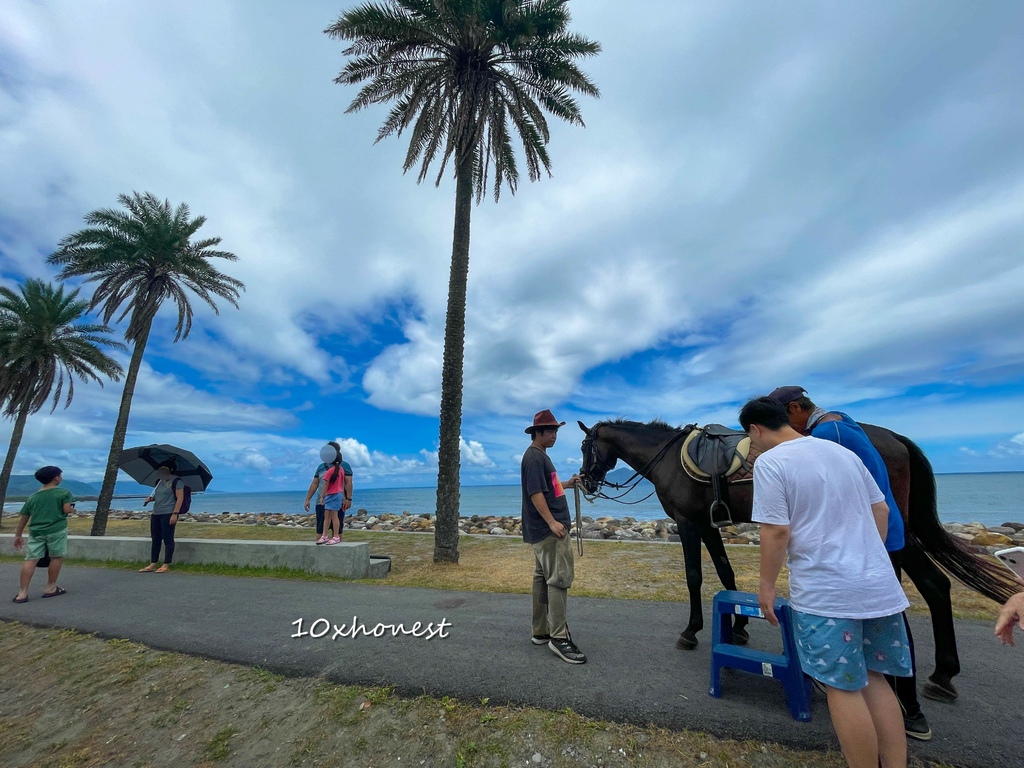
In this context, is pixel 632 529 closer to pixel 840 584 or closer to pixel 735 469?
pixel 735 469

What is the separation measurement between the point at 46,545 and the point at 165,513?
186 centimetres

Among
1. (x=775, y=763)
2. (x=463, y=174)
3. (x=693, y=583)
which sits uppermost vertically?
(x=463, y=174)

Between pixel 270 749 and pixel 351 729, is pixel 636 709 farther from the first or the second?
pixel 270 749

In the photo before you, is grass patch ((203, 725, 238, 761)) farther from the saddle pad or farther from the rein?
the saddle pad

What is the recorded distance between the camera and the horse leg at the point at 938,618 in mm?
3293

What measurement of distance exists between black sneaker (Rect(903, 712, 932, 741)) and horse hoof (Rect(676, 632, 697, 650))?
160 cm

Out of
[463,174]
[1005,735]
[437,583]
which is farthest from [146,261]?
[1005,735]

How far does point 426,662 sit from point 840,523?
3558 millimetres

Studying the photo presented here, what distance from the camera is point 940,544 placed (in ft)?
12.5

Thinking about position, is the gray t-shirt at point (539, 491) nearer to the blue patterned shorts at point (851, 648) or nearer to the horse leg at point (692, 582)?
the horse leg at point (692, 582)

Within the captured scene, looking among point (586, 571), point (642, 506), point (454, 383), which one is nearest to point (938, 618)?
point (586, 571)

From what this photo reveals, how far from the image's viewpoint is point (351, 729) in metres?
3.12

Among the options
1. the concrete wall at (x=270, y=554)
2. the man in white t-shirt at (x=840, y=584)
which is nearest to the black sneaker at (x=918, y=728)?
the man in white t-shirt at (x=840, y=584)

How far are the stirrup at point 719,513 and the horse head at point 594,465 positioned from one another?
1.50m
